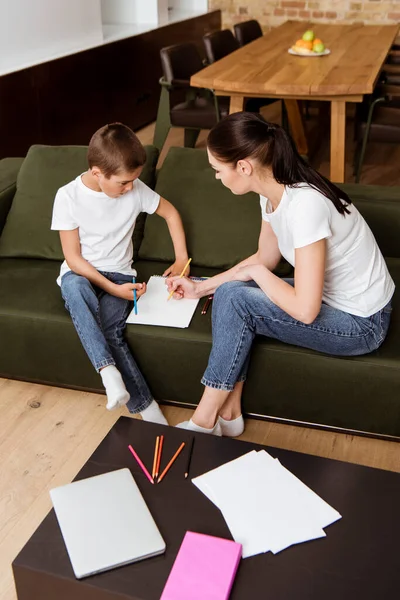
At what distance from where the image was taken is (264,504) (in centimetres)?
143

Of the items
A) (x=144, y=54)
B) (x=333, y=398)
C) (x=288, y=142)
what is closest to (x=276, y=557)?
(x=333, y=398)

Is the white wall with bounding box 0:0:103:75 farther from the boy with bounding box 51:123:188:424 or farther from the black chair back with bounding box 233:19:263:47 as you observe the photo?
the boy with bounding box 51:123:188:424

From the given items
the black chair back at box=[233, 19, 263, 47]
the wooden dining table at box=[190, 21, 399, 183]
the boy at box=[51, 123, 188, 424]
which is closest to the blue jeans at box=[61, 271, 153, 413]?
the boy at box=[51, 123, 188, 424]

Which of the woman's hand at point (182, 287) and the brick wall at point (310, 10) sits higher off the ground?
the brick wall at point (310, 10)

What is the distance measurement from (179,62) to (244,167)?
113 inches

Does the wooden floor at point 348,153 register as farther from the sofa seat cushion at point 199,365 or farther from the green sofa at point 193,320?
the sofa seat cushion at point 199,365

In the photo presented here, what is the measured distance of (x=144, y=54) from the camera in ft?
17.9

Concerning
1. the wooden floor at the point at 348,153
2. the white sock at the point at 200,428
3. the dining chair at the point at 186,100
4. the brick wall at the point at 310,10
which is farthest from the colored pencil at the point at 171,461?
the brick wall at the point at 310,10

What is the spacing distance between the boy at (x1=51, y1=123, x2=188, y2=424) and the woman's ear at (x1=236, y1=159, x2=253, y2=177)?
0.41 m

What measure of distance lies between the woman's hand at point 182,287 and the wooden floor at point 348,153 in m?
2.47

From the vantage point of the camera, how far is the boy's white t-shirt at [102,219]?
2.17 metres

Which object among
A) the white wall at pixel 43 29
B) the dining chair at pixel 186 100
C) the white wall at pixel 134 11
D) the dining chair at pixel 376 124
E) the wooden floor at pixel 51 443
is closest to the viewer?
the wooden floor at pixel 51 443

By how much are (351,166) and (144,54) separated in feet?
6.73

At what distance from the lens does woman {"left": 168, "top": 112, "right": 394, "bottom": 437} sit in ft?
5.64
